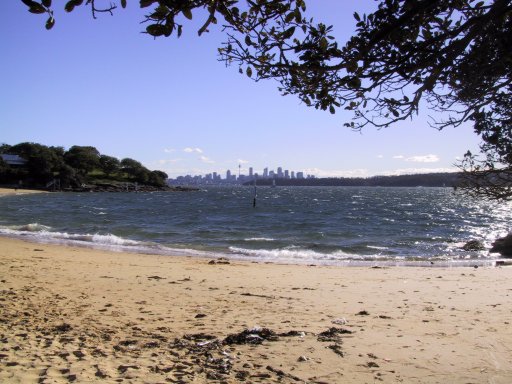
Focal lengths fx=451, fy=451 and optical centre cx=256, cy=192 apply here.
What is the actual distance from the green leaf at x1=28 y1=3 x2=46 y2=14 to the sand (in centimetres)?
354

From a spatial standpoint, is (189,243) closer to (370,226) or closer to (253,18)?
(370,226)

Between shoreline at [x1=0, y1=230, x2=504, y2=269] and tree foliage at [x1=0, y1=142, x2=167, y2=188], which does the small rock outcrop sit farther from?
tree foliage at [x1=0, y1=142, x2=167, y2=188]

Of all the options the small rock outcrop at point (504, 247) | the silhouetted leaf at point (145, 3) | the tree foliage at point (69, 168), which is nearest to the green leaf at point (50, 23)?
the silhouetted leaf at point (145, 3)

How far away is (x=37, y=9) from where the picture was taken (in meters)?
2.33

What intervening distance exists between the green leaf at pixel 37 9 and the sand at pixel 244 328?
11.6ft

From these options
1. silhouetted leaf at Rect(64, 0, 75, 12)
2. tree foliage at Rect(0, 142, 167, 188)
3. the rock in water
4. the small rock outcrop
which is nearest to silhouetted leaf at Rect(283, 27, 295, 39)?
silhouetted leaf at Rect(64, 0, 75, 12)

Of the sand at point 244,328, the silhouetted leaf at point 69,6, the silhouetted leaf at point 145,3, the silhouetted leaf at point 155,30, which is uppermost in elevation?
the silhouetted leaf at point 145,3

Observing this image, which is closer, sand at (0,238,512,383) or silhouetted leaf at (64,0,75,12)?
silhouetted leaf at (64,0,75,12)

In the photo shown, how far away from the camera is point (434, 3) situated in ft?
11.7

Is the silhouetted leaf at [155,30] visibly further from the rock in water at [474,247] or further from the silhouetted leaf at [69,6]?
the rock in water at [474,247]

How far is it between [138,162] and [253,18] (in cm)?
13853

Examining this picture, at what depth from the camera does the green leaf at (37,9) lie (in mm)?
2318

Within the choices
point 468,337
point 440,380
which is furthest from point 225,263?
point 440,380

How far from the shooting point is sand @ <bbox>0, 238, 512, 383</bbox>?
16.0 ft
